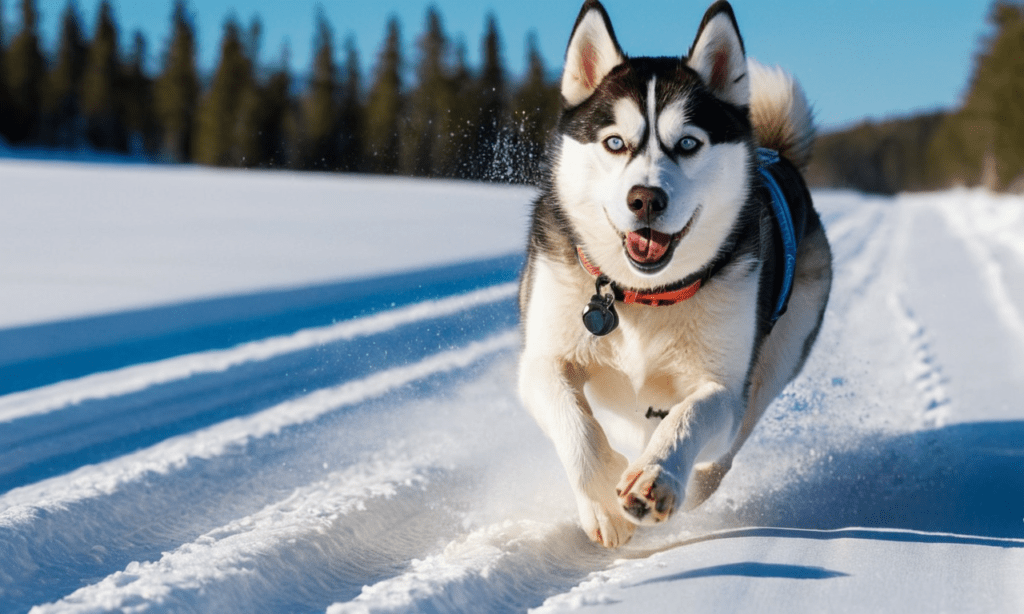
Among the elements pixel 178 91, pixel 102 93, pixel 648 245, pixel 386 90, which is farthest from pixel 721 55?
pixel 102 93

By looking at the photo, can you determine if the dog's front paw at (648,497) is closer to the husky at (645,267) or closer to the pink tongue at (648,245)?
the husky at (645,267)

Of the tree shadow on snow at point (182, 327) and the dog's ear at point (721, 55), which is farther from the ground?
the dog's ear at point (721, 55)

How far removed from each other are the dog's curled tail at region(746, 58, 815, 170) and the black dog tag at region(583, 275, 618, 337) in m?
1.62

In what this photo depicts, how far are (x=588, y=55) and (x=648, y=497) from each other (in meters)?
1.29

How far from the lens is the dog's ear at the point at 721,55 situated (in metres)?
2.57

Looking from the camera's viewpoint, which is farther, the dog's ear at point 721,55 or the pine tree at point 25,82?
the pine tree at point 25,82

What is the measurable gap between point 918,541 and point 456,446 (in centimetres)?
146

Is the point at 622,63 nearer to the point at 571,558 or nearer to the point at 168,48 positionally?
the point at 571,558

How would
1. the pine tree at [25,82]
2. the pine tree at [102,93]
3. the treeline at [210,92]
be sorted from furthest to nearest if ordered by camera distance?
the pine tree at [102,93], the pine tree at [25,82], the treeline at [210,92]

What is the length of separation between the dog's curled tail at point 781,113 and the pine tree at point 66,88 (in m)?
56.7

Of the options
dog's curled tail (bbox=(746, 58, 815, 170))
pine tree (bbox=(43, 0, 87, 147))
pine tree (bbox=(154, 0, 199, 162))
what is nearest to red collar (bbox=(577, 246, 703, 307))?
dog's curled tail (bbox=(746, 58, 815, 170))

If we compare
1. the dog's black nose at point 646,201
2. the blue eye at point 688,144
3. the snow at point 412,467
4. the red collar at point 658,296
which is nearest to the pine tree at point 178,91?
the snow at point 412,467

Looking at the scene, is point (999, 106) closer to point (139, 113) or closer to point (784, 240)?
point (139, 113)

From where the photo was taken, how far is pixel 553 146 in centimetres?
276
